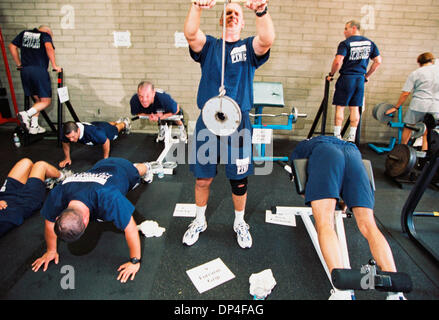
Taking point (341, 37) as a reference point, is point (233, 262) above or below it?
below

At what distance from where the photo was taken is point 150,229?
2.15 m

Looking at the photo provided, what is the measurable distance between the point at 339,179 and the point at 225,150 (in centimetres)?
74

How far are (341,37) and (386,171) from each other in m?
2.32

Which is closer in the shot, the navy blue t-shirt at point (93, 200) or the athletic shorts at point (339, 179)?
the athletic shorts at point (339, 179)

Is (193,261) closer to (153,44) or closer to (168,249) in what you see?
(168,249)

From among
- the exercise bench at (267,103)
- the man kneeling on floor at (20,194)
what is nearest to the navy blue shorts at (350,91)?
the exercise bench at (267,103)

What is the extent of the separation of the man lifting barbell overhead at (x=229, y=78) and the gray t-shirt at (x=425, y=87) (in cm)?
293

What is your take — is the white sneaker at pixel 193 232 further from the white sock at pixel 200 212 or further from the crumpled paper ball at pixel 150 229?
the crumpled paper ball at pixel 150 229

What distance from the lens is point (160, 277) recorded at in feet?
5.83

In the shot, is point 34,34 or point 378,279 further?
point 34,34

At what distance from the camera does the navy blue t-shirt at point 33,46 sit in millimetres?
3873

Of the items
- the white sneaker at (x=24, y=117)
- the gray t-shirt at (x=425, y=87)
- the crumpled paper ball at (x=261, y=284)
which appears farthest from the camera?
the white sneaker at (x=24, y=117)
